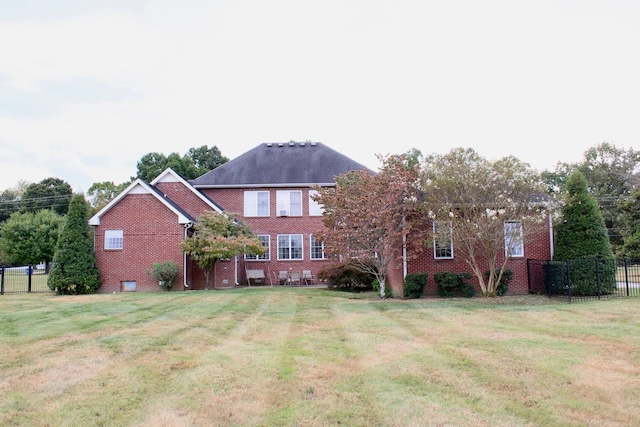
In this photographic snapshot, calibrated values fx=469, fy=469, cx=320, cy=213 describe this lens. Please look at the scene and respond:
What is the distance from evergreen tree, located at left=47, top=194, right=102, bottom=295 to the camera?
19.2 m

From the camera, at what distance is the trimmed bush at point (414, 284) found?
16.6 metres

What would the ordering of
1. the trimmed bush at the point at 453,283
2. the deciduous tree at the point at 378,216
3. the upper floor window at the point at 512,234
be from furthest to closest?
the trimmed bush at the point at 453,283 < the deciduous tree at the point at 378,216 < the upper floor window at the point at 512,234

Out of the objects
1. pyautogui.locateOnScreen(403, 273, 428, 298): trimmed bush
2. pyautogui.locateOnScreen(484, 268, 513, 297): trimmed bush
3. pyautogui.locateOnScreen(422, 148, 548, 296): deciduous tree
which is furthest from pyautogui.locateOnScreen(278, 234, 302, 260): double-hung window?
pyautogui.locateOnScreen(422, 148, 548, 296): deciduous tree

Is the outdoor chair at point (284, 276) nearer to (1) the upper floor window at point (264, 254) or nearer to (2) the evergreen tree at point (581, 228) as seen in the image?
A: (1) the upper floor window at point (264, 254)

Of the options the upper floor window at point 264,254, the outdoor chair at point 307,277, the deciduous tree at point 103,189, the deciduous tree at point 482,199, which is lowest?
the outdoor chair at point 307,277

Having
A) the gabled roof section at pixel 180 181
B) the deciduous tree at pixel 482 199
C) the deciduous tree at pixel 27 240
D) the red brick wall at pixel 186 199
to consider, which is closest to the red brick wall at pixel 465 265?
the deciduous tree at pixel 482 199

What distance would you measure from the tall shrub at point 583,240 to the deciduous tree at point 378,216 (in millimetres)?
5294

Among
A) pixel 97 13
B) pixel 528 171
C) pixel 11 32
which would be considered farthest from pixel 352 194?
pixel 11 32

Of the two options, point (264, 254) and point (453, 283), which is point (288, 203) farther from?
point (453, 283)

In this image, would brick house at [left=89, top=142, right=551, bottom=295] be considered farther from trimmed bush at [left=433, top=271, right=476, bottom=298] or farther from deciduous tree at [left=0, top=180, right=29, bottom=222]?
deciduous tree at [left=0, top=180, right=29, bottom=222]

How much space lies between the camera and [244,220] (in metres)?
27.1

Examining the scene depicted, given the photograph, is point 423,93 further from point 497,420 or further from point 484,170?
point 497,420

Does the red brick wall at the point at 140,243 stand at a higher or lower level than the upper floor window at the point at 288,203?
lower

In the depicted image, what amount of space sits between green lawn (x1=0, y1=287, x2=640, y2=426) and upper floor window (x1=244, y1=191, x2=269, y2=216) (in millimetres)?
16358
